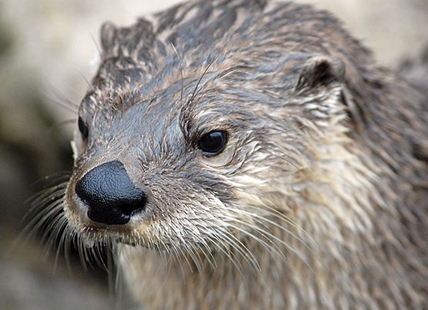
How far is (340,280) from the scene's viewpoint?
2.41 m

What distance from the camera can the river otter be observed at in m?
2.04

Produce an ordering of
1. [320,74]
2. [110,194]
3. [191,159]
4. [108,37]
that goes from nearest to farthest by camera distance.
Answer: [110,194] → [191,159] → [320,74] → [108,37]

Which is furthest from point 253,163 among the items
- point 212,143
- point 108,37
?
point 108,37

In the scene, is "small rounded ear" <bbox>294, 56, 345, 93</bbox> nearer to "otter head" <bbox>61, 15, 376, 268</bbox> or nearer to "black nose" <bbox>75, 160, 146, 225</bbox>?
"otter head" <bbox>61, 15, 376, 268</bbox>

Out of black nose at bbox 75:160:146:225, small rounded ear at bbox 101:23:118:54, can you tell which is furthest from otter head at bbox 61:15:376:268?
small rounded ear at bbox 101:23:118:54

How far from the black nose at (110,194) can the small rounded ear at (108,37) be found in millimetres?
577

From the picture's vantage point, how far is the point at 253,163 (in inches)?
83.7

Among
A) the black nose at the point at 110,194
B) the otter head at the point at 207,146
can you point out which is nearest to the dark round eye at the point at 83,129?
the otter head at the point at 207,146

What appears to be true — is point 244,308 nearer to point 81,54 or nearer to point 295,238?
point 295,238

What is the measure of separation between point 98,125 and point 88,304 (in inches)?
81.8

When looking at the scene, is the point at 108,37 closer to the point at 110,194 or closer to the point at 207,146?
the point at 207,146

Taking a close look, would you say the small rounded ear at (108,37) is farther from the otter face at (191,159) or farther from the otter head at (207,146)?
the otter face at (191,159)

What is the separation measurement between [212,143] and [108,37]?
1.91 feet

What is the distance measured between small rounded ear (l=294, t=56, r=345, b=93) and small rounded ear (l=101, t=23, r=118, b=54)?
1.90 feet
